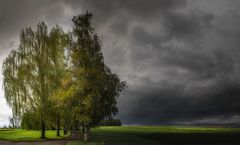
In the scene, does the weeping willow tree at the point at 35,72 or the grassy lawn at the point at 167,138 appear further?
the weeping willow tree at the point at 35,72

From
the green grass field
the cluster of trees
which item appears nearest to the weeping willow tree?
the cluster of trees

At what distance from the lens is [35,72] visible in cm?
5109

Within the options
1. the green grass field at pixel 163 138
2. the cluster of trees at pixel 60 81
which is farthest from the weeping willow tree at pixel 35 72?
the green grass field at pixel 163 138

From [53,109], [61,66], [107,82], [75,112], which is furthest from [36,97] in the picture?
[107,82]

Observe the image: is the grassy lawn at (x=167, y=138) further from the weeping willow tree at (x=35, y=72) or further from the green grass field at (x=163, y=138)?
the weeping willow tree at (x=35, y=72)

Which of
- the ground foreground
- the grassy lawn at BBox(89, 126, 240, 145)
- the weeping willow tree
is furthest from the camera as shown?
the weeping willow tree

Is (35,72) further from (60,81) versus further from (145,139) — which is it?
(145,139)

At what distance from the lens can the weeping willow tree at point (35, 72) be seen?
1943 inches

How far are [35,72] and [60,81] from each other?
264 inches

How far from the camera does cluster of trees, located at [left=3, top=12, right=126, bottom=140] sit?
4309 cm

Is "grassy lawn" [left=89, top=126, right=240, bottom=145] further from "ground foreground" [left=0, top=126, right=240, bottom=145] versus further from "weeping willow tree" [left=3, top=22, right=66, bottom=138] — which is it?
"weeping willow tree" [left=3, top=22, right=66, bottom=138]

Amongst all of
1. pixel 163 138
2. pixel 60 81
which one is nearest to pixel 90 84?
pixel 60 81

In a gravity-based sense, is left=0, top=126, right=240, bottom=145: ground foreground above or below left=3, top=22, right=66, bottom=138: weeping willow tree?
below

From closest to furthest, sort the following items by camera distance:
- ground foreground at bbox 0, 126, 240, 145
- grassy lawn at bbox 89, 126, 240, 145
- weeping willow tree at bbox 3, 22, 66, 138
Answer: ground foreground at bbox 0, 126, 240, 145, grassy lawn at bbox 89, 126, 240, 145, weeping willow tree at bbox 3, 22, 66, 138
